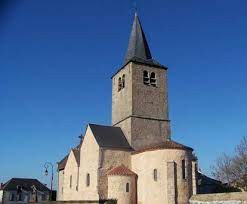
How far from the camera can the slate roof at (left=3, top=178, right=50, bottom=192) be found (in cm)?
5847

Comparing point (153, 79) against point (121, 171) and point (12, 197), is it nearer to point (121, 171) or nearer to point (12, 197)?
point (121, 171)

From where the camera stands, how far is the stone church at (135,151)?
2766cm

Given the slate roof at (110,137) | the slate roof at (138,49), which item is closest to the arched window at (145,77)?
the slate roof at (138,49)

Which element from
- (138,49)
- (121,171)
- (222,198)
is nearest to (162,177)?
(121,171)

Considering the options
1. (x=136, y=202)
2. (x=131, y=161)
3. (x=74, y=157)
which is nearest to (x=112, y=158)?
(x=131, y=161)

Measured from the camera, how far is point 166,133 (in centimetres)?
3356

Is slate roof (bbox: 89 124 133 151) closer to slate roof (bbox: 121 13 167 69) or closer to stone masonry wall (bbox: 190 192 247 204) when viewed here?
slate roof (bbox: 121 13 167 69)

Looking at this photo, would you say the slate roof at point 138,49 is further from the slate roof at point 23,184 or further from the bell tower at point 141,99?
the slate roof at point 23,184


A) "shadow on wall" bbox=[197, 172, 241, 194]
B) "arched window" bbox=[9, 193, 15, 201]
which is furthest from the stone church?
"arched window" bbox=[9, 193, 15, 201]

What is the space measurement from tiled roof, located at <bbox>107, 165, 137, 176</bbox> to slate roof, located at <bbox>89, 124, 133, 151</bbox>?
1811 mm

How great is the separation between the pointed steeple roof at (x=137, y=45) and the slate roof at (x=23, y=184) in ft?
112

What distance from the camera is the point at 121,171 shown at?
96.8 ft

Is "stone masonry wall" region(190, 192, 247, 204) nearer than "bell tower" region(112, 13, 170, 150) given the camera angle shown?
Yes

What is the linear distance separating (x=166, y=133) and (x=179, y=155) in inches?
227
